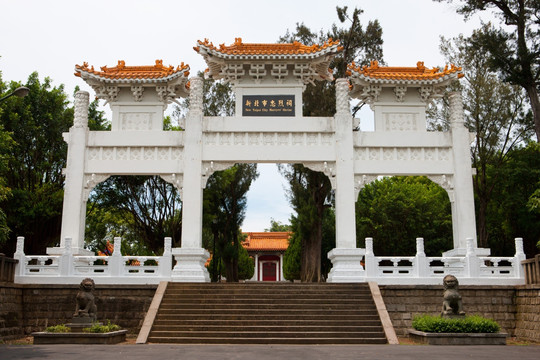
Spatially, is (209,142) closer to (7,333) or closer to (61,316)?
(61,316)

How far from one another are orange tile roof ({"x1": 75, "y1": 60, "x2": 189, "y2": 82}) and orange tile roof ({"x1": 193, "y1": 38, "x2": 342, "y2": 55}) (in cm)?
99

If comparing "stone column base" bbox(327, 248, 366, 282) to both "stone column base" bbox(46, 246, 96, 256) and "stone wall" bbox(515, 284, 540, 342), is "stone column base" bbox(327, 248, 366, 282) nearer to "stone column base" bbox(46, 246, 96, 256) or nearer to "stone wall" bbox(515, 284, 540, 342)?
"stone wall" bbox(515, 284, 540, 342)

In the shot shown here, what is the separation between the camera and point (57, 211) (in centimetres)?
2103

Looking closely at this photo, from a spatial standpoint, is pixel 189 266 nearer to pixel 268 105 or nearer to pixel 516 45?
pixel 268 105

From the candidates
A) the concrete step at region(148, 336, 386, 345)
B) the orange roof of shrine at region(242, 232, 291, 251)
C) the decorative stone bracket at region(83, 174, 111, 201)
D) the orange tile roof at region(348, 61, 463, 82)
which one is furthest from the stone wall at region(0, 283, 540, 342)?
the orange roof of shrine at region(242, 232, 291, 251)

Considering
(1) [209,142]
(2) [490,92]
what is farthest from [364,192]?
(1) [209,142]

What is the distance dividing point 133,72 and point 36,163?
7704 millimetres

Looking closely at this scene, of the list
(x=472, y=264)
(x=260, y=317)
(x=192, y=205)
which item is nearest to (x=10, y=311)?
(x=192, y=205)

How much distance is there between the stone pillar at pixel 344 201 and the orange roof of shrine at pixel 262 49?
4.10 feet

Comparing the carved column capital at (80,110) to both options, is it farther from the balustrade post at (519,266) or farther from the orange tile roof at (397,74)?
the balustrade post at (519,266)

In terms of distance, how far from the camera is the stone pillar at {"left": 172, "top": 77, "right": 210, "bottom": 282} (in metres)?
15.1

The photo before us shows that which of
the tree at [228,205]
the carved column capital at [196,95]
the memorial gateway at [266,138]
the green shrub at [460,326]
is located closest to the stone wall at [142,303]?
the memorial gateway at [266,138]

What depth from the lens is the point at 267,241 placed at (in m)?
41.2

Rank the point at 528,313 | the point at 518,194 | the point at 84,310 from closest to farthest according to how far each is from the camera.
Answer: the point at 84,310 → the point at 528,313 → the point at 518,194
